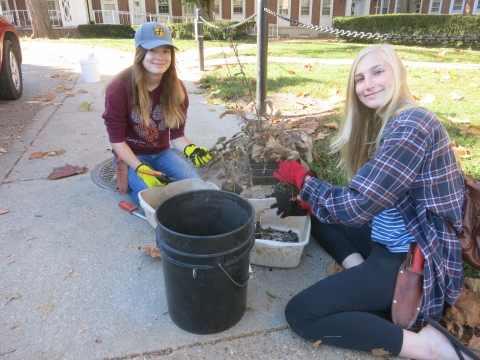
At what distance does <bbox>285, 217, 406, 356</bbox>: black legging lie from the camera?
174cm

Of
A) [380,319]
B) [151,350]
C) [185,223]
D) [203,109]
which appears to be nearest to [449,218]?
[380,319]

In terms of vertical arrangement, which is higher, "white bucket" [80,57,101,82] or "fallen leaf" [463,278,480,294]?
"white bucket" [80,57,101,82]

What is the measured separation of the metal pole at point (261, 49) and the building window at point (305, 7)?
74.6ft

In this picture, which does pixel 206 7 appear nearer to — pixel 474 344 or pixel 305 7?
pixel 305 7

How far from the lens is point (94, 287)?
7.22 feet

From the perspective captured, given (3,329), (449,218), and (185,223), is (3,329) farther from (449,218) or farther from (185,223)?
(449,218)

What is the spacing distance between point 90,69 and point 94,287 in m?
5.75

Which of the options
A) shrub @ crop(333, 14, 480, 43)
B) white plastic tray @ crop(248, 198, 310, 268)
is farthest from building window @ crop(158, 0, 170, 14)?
white plastic tray @ crop(248, 198, 310, 268)

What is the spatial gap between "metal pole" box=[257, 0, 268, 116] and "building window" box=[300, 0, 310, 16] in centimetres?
2274

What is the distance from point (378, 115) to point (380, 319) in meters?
1.02

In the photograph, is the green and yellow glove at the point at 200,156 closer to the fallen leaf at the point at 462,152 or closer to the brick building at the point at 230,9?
the fallen leaf at the point at 462,152

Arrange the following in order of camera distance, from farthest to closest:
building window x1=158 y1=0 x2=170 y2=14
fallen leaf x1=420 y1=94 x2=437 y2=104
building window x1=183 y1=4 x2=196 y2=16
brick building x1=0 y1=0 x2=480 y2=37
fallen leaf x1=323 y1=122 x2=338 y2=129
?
1. building window x1=183 y1=4 x2=196 y2=16
2. building window x1=158 y1=0 x2=170 y2=14
3. brick building x1=0 y1=0 x2=480 y2=37
4. fallen leaf x1=420 y1=94 x2=437 y2=104
5. fallen leaf x1=323 y1=122 x2=338 y2=129

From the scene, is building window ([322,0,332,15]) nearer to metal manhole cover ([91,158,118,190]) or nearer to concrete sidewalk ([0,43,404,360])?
metal manhole cover ([91,158,118,190])

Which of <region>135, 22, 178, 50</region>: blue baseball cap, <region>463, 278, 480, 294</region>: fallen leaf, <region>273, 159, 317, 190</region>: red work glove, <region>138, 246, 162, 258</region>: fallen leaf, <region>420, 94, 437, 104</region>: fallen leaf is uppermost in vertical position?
<region>135, 22, 178, 50</region>: blue baseball cap
